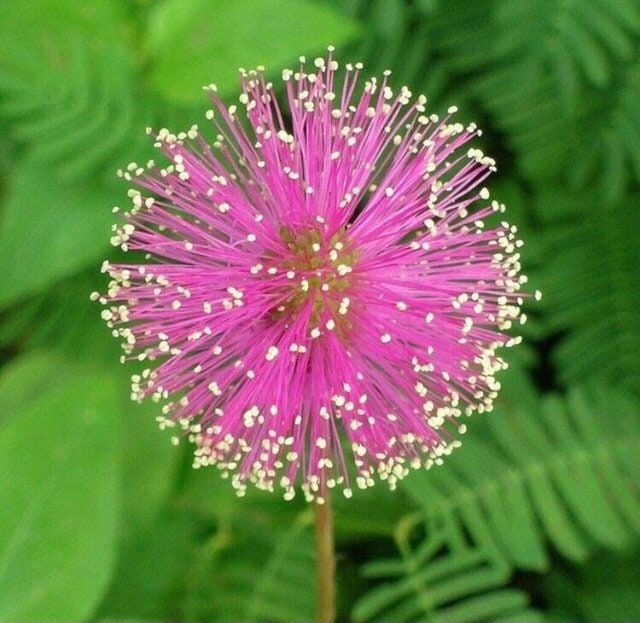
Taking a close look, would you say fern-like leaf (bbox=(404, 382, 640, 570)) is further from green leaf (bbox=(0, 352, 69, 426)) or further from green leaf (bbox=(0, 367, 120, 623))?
green leaf (bbox=(0, 352, 69, 426))

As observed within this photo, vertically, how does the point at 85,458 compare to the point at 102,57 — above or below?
below

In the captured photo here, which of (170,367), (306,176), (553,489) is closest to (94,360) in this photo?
(170,367)

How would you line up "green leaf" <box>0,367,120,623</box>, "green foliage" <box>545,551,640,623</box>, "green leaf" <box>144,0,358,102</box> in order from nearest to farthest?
"green leaf" <box>0,367,120,623</box> < "green leaf" <box>144,0,358,102</box> < "green foliage" <box>545,551,640,623</box>

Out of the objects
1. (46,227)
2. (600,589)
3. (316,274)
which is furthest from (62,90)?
(600,589)

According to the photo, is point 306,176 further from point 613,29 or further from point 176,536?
point 176,536

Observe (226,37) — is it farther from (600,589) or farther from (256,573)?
(600,589)

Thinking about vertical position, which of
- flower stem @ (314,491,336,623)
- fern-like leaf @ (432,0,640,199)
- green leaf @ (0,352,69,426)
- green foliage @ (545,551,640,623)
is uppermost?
fern-like leaf @ (432,0,640,199)

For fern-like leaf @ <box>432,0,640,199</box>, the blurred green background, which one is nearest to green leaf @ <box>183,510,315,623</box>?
the blurred green background
